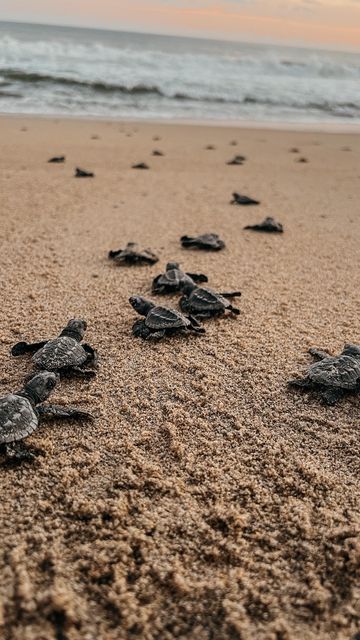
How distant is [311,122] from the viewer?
15.4m

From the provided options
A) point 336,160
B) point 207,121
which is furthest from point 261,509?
point 207,121

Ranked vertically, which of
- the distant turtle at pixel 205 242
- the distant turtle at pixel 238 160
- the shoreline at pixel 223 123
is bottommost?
the distant turtle at pixel 205 242

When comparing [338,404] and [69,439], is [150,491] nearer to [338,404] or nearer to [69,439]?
[69,439]

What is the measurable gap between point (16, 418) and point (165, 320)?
3.72ft

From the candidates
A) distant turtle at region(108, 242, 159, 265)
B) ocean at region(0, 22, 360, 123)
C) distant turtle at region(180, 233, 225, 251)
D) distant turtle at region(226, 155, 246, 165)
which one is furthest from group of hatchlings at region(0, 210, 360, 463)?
ocean at region(0, 22, 360, 123)

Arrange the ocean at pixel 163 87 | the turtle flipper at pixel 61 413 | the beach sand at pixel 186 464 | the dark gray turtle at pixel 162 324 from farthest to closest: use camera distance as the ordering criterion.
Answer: the ocean at pixel 163 87 < the dark gray turtle at pixel 162 324 < the turtle flipper at pixel 61 413 < the beach sand at pixel 186 464

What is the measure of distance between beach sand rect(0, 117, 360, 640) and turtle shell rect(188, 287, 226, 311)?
97 millimetres

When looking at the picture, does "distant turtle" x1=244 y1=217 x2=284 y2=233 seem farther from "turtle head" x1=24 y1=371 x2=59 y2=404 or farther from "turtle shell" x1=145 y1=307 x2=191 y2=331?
"turtle head" x1=24 y1=371 x2=59 y2=404

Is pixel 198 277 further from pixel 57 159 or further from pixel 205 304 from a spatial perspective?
pixel 57 159

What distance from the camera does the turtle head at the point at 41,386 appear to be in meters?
2.18

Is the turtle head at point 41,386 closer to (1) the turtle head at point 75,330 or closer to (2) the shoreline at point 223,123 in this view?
(1) the turtle head at point 75,330

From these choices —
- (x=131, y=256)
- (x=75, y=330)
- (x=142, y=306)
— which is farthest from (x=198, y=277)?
(x=75, y=330)

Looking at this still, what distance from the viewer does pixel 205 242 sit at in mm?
4531

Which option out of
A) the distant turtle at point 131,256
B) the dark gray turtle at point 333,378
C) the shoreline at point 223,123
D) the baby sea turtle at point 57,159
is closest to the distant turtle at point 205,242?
the distant turtle at point 131,256
